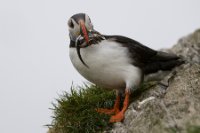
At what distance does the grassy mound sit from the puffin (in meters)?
0.26

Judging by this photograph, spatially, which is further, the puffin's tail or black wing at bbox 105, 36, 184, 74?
the puffin's tail

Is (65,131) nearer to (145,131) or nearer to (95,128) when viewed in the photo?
(95,128)

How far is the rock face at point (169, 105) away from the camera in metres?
7.65

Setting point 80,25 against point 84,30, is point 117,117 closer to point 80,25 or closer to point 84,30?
point 84,30

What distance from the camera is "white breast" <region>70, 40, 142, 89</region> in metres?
9.52

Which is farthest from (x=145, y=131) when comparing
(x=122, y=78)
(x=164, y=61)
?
(x=164, y=61)

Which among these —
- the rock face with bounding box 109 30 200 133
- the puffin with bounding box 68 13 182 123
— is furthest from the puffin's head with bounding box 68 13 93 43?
the rock face with bounding box 109 30 200 133

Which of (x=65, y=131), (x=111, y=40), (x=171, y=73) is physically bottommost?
(x=65, y=131)

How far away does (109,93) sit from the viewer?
1103 centimetres

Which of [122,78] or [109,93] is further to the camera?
[109,93]

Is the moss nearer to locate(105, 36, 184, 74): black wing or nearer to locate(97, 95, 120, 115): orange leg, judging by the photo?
locate(105, 36, 184, 74): black wing

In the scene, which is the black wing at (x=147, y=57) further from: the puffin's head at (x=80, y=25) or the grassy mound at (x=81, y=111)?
the grassy mound at (x=81, y=111)

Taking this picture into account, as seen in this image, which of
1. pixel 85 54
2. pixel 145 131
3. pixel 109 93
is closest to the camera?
pixel 145 131

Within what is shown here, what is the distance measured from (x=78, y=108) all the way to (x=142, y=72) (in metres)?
1.46
